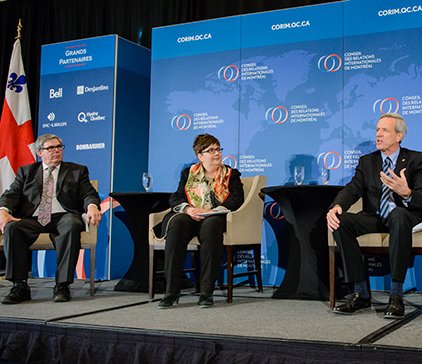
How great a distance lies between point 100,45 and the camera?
6.09 metres

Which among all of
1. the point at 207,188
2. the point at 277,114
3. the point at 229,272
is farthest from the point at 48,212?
the point at 277,114

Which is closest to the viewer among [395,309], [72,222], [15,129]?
[395,309]

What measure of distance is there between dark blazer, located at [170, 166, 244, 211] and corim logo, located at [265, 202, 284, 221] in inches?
37.4

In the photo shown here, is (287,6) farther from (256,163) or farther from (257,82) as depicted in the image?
(256,163)

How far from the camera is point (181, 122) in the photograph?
5711mm

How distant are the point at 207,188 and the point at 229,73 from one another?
160 centimetres

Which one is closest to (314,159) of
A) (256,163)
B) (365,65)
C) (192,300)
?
(256,163)

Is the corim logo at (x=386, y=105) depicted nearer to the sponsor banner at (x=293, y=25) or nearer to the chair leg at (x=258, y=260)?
the sponsor banner at (x=293, y=25)

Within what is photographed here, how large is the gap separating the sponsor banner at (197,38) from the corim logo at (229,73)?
167mm

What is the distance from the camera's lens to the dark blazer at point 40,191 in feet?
14.7

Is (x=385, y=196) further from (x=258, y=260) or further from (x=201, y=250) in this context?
(x=258, y=260)

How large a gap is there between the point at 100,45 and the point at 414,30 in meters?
2.89

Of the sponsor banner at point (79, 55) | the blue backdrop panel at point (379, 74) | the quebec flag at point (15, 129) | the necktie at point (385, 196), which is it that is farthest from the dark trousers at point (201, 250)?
the quebec flag at point (15, 129)

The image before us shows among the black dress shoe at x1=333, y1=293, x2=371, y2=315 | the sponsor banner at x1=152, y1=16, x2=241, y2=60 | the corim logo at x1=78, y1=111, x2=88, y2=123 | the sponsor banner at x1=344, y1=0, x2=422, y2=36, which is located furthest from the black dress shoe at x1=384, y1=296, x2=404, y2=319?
the corim logo at x1=78, y1=111, x2=88, y2=123
